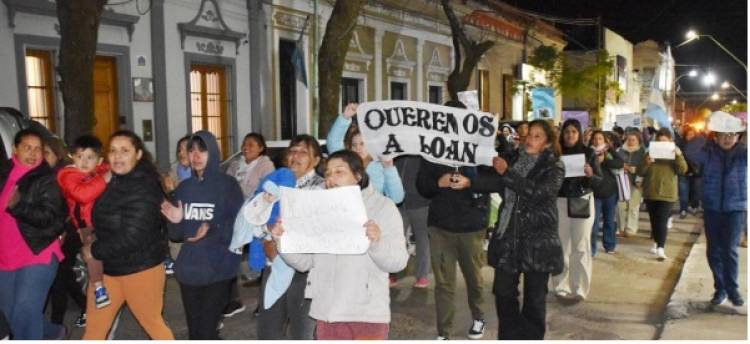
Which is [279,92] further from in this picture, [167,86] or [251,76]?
[167,86]

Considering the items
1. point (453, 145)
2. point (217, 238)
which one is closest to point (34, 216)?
point (217, 238)

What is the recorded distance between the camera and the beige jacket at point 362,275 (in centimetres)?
376

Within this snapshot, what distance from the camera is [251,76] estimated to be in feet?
57.8

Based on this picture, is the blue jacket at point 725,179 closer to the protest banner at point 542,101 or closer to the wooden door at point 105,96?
the wooden door at point 105,96

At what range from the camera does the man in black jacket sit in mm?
4824

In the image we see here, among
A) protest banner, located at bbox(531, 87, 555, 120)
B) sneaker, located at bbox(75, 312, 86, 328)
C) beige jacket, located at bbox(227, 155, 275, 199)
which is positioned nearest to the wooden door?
beige jacket, located at bbox(227, 155, 275, 199)

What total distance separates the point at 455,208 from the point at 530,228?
730mm

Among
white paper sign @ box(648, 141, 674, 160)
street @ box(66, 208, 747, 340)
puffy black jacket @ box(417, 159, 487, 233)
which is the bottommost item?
street @ box(66, 208, 747, 340)

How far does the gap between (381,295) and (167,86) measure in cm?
1185

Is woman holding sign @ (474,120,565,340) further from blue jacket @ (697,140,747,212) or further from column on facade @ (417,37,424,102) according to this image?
column on facade @ (417,37,424,102)

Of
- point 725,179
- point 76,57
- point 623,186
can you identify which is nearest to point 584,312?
point 725,179

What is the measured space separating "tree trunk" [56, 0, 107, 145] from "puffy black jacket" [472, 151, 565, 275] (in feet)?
21.8

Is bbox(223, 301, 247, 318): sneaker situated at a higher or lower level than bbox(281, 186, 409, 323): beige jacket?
lower

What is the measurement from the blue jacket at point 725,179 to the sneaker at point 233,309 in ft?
14.8
